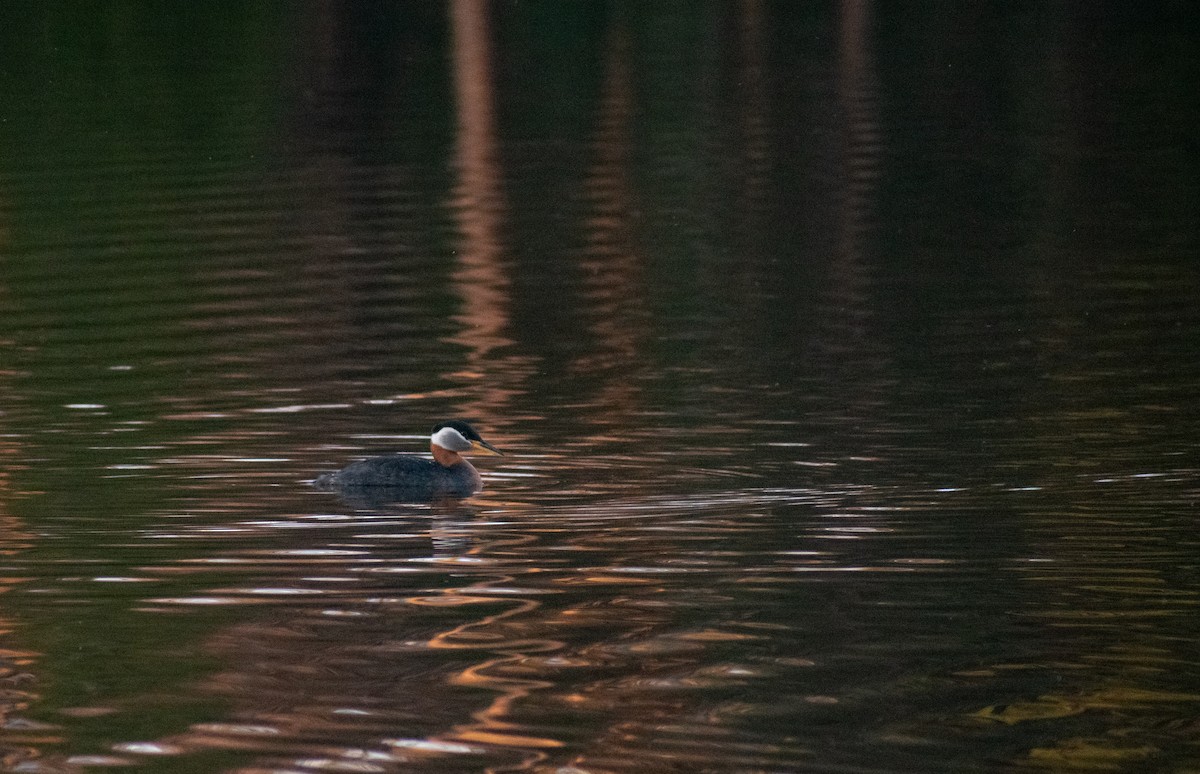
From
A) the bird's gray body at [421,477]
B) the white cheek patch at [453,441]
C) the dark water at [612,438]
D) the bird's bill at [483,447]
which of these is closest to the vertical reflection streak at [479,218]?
the dark water at [612,438]

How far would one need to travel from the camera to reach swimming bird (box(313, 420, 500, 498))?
13180 mm

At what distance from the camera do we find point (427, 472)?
1345 cm

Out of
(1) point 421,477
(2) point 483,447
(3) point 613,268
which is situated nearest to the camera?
(1) point 421,477

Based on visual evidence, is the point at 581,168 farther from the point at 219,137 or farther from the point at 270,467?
the point at 270,467

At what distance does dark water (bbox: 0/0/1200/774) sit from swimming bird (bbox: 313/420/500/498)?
0.18 m

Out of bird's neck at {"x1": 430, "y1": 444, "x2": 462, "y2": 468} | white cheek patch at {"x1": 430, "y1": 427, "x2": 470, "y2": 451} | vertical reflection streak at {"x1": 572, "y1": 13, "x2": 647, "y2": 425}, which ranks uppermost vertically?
white cheek patch at {"x1": 430, "y1": 427, "x2": 470, "y2": 451}

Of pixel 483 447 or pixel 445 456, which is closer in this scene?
pixel 445 456

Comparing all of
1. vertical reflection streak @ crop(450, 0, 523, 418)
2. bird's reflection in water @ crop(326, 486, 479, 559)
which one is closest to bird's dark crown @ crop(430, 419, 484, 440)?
bird's reflection in water @ crop(326, 486, 479, 559)

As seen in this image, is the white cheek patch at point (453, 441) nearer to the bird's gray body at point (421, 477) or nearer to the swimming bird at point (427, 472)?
the swimming bird at point (427, 472)

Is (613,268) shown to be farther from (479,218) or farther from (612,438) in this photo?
(612,438)

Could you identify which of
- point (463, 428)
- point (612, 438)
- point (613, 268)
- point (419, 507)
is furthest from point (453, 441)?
point (613, 268)

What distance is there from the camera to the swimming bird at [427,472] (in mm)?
13180

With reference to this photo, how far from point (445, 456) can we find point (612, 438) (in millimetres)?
1259

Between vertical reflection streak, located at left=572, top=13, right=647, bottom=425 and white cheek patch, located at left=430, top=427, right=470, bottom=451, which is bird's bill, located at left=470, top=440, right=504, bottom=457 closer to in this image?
white cheek patch, located at left=430, top=427, right=470, bottom=451
